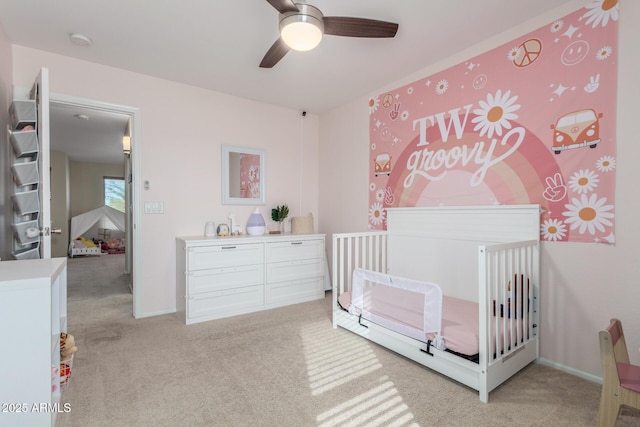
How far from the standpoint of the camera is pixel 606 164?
182cm

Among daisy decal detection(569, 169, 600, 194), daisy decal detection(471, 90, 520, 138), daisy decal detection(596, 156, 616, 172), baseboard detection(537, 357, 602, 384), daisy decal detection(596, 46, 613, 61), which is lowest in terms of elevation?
baseboard detection(537, 357, 602, 384)

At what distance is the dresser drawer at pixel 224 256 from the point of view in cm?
284

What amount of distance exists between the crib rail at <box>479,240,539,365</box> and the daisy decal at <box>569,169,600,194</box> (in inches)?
16.3

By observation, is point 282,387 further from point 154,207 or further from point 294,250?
point 154,207

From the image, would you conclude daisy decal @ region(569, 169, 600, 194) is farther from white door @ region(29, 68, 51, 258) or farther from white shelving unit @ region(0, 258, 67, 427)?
white door @ region(29, 68, 51, 258)

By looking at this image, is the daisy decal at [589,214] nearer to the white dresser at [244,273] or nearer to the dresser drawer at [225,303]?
the white dresser at [244,273]

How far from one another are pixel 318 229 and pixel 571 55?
10.1ft

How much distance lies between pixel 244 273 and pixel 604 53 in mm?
3177

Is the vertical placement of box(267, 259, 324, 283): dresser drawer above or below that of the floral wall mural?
below

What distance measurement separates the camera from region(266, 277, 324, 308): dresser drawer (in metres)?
3.28

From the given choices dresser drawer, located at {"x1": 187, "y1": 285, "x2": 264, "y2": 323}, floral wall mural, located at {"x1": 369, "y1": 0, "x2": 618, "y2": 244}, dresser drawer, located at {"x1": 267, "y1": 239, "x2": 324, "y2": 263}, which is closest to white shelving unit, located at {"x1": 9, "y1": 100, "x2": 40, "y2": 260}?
dresser drawer, located at {"x1": 187, "y1": 285, "x2": 264, "y2": 323}

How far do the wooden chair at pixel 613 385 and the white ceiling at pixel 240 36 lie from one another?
2.00 metres

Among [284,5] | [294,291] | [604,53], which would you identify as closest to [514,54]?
[604,53]

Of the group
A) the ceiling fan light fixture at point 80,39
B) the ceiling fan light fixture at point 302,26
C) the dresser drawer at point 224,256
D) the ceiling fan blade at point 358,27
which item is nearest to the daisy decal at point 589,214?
the ceiling fan blade at point 358,27
